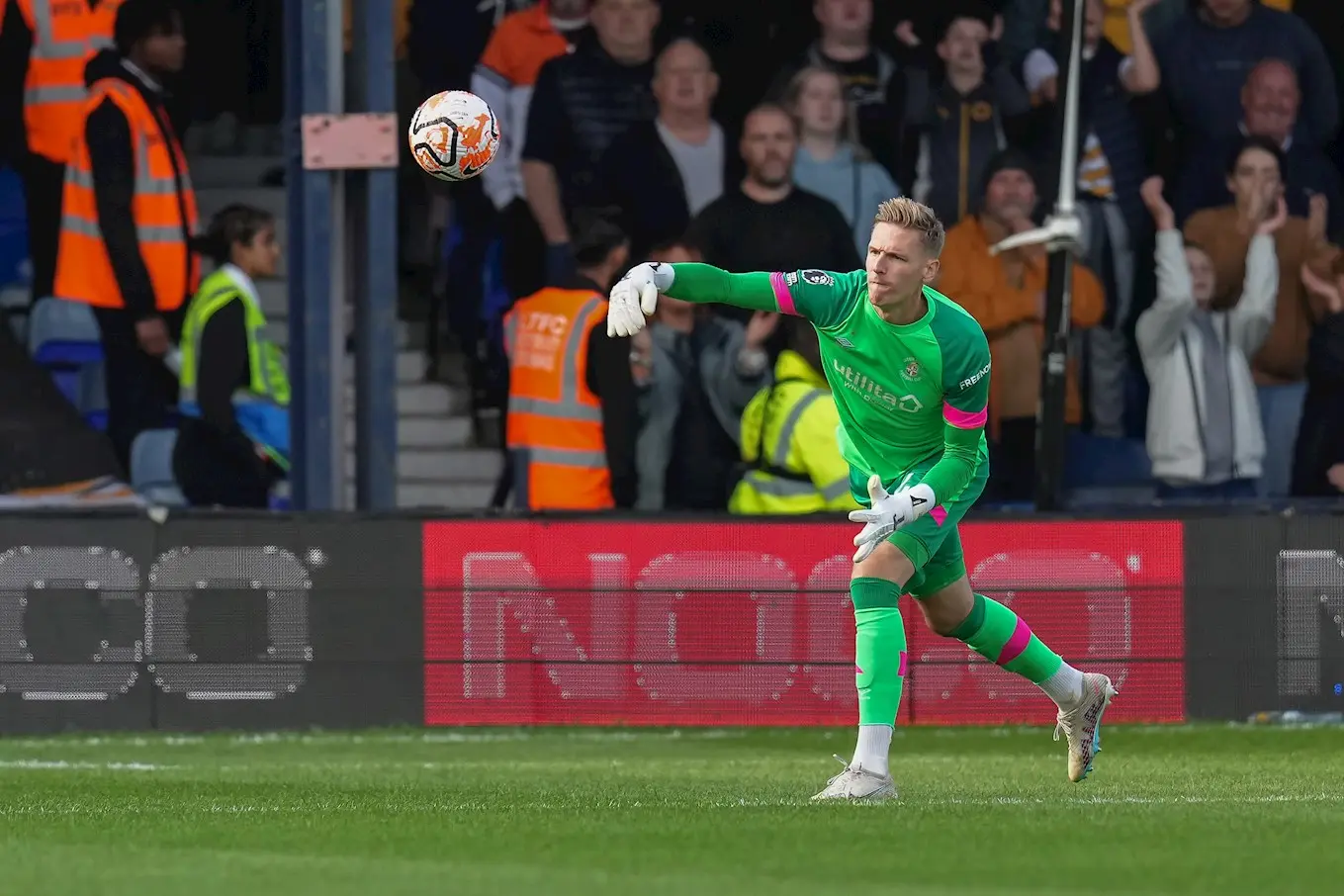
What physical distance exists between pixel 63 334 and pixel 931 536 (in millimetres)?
9445

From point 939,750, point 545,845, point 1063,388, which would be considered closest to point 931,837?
point 545,845

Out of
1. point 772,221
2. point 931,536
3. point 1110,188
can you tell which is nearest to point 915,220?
point 931,536

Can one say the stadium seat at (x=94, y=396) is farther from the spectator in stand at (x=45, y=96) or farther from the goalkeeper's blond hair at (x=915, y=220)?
the goalkeeper's blond hair at (x=915, y=220)

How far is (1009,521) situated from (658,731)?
2.14 metres

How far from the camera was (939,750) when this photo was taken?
464 inches

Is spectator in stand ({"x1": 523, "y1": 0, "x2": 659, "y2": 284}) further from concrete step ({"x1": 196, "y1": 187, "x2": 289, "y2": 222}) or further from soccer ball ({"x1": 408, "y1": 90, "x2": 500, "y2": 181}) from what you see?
soccer ball ({"x1": 408, "y1": 90, "x2": 500, "y2": 181})

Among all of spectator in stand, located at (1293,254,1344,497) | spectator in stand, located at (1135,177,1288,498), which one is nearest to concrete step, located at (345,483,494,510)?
spectator in stand, located at (1135,177,1288,498)

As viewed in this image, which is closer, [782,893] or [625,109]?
[782,893]

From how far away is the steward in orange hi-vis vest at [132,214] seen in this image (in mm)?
16125

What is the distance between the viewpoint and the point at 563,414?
50.0ft

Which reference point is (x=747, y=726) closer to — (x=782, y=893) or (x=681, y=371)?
(x=681, y=371)

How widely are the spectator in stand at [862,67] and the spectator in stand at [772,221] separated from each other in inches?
42.1

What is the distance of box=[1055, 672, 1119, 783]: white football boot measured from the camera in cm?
903

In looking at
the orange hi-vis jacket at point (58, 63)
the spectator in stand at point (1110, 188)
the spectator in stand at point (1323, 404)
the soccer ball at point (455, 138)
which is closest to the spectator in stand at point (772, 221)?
the spectator in stand at point (1110, 188)
